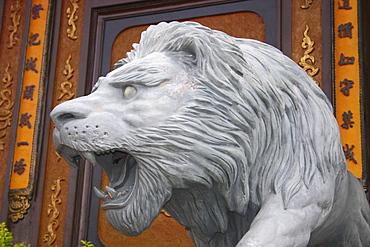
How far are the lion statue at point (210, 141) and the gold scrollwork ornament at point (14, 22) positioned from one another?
1.51 metres

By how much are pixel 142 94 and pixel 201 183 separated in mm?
112

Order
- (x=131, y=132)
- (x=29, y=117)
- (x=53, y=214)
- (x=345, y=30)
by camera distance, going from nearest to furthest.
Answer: (x=131, y=132) < (x=345, y=30) < (x=53, y=214) < (x=29, y=117)

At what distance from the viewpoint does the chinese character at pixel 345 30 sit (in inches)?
59.4

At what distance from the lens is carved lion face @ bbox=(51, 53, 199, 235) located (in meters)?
0.55

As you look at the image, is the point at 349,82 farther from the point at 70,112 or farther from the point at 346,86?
the point at 70,112

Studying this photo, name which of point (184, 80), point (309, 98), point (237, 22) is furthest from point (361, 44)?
point (184, 80)

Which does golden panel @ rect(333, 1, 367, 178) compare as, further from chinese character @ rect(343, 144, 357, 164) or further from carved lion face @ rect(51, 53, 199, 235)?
carved lion face @ rect(51, 53, 199, 235)

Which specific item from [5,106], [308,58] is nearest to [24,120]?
[5,106]

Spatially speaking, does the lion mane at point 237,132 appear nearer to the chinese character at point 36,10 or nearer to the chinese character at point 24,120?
the chinese character at point 24,120

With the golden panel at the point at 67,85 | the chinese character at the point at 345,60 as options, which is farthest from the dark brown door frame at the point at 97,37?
the chinese character at the point at 345,60

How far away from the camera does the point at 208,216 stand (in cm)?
61

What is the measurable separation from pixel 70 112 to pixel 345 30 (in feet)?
3.74

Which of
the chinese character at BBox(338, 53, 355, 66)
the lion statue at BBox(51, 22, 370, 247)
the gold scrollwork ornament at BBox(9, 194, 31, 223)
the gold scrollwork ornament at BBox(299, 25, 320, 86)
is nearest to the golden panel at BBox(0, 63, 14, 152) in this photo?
the gold scrollwork ornament at BBox(9, 194, 31, 223)

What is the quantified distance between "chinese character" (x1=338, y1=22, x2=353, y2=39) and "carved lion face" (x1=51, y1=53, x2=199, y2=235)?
3.40 ft
